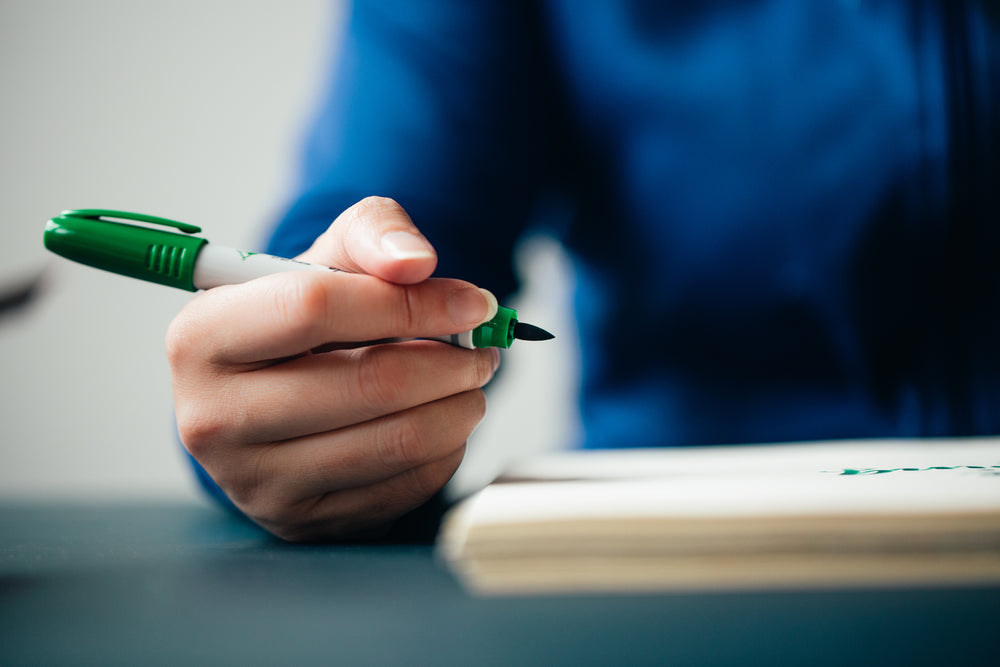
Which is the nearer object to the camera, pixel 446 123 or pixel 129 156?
pixel 446 123

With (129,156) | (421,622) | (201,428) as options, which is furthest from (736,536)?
(129,156)

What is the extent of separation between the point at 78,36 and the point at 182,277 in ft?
3.15

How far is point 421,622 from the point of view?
0.54ft

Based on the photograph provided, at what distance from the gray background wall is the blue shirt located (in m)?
0.39

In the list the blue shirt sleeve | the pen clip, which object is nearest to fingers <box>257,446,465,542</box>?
the pen clip

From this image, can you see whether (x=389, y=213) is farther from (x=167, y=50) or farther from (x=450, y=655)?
(x=167, y=50)

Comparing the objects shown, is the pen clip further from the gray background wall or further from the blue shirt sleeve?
the gray background wall

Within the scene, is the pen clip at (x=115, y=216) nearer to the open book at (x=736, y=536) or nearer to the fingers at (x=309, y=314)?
the fingers at (x=309, y=314)

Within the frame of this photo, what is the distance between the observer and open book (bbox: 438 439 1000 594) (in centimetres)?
15

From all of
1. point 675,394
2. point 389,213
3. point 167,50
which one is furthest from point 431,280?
point 167,50

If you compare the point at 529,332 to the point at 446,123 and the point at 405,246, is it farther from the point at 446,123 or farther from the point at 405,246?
the point at 446,123

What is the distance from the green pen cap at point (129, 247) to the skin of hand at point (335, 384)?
2 cm

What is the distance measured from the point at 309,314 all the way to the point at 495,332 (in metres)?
0.07

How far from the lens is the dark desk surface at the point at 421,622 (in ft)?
0.45
